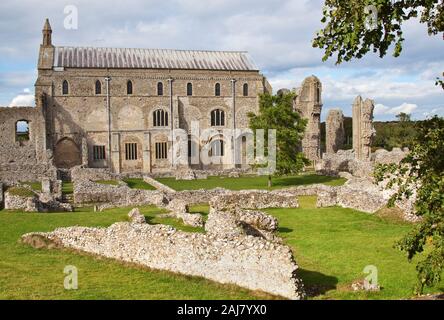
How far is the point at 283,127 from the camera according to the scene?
39719 millimetres

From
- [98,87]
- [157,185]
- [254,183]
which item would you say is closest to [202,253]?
[157,185]

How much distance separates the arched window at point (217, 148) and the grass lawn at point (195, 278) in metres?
35.1

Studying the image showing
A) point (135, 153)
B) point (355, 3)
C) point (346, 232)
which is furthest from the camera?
point (135, 153)

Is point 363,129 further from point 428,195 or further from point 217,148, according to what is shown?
point 428,195

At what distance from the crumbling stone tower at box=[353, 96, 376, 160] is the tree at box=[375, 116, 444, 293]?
42.1 meters

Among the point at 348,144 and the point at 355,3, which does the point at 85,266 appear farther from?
the point at 348,144

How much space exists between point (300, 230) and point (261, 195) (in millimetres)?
7284

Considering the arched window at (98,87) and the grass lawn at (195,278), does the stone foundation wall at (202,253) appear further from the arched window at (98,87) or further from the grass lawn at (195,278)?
the arched window at (98,87)

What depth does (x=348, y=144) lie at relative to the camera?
251ft

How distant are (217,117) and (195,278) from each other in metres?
46.1

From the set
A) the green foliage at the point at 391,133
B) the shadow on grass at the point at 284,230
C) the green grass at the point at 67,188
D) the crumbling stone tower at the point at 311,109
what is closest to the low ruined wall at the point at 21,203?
the green grass at the point at 67,188

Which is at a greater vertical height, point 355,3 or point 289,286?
point 355,3

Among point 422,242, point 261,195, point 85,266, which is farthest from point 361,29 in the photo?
point 261,195

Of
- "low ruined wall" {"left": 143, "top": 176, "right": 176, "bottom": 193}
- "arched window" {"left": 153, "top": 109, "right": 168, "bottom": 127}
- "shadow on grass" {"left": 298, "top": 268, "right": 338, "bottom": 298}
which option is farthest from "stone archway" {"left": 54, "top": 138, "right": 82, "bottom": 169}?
"shadow on grass" {"left": 298, "top": 268, "right": 338, "bottom": 298}
